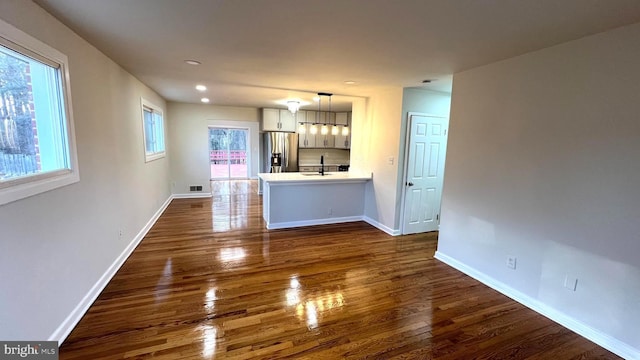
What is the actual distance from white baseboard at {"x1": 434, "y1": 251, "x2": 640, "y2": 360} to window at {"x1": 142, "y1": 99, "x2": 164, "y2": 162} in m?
5.11

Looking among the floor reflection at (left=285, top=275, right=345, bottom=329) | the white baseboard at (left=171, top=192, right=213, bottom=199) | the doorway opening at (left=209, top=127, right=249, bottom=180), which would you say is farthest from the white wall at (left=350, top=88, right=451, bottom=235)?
the doorway opening at (left=209, top=127, right=249, bottom=180)

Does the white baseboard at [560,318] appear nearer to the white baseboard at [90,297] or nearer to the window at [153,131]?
the white baseboard at [90,297]

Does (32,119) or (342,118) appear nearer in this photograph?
(32,119)

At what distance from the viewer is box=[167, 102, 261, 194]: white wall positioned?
22.2ft

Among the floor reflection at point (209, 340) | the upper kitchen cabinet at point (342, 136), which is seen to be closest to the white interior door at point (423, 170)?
the floor reflection at point (209, 340)

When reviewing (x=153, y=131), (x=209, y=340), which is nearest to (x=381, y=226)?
(x=209, y=340)

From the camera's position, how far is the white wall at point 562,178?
2014 mm

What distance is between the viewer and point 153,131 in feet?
17.8

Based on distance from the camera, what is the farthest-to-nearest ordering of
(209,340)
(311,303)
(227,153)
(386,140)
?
(227,153), (386,140), (311,303), (209,340)

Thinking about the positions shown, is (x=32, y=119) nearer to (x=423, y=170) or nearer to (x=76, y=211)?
(x=76, y=211)

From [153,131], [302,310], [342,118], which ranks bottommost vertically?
[302,310]

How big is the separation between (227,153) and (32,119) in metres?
7.41

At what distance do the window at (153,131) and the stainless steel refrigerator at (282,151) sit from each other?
8.81 feet

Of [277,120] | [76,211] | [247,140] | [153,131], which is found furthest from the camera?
[247,140]
